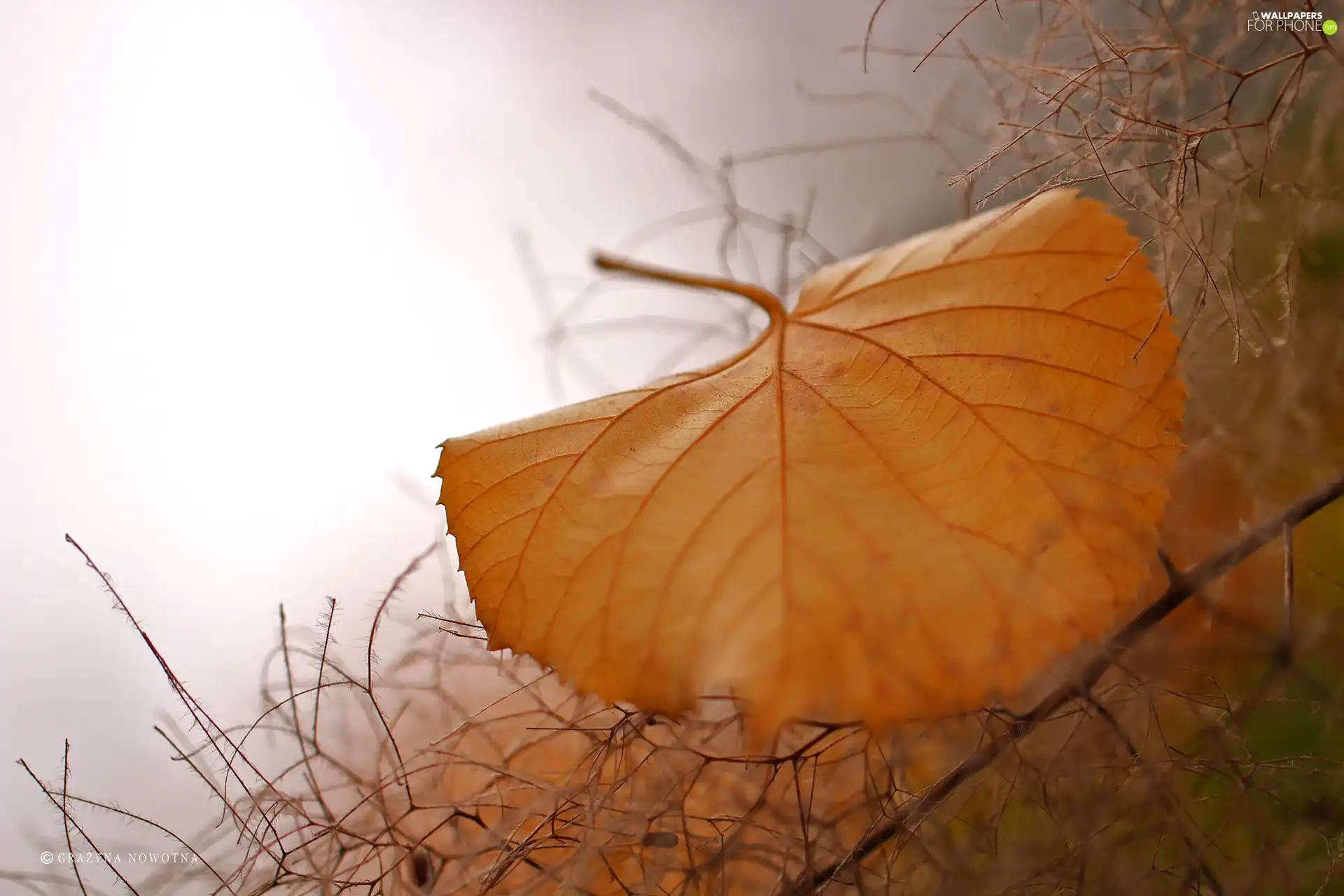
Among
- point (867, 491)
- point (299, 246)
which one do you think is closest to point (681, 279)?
point (867, 491)

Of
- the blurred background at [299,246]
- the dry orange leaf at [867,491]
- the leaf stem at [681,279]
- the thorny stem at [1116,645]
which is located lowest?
the thorny stem at [1116,645]

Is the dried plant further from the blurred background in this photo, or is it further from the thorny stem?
the blurred background

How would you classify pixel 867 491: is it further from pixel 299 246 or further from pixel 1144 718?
pixel 299 246

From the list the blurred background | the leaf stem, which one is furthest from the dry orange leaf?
the blurred background

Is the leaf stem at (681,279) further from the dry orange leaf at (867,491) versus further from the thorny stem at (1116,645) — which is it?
the thorny stem at (1116,645)

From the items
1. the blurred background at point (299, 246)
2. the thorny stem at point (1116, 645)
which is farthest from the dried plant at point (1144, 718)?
the blurred background at point (299, 246)

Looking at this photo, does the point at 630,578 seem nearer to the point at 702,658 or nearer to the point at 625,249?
the point at 702,658

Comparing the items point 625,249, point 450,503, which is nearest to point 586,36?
point 625,249
